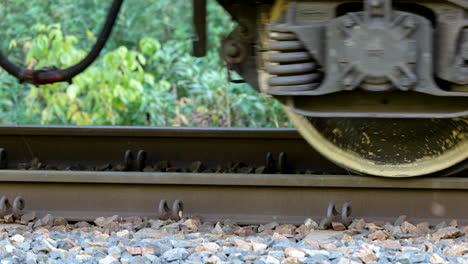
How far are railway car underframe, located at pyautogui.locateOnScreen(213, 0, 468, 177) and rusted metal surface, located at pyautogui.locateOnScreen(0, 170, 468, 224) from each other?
115mm

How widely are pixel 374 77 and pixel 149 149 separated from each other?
1.85 metres

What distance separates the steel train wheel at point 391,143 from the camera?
Answer: 3.62 metres

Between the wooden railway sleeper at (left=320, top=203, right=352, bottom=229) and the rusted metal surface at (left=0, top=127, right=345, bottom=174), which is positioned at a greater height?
the rusted metal surface at (left=0, top=127, right=345, bottom=174)

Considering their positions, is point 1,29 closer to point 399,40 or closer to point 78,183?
point 78,183

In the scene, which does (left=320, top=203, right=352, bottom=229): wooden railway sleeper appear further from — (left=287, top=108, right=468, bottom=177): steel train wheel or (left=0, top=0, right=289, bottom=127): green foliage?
(left=0, top=0, right=289, bottom=127): green foliage

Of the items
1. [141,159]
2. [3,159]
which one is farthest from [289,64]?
[3,159]

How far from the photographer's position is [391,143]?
148 inches

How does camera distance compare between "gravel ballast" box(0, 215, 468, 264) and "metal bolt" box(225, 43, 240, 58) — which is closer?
"gravel ballast" box(0, 215, 468, 264)

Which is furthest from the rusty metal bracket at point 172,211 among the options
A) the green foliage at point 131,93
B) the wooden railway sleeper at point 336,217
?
the green foliage at point 131,93

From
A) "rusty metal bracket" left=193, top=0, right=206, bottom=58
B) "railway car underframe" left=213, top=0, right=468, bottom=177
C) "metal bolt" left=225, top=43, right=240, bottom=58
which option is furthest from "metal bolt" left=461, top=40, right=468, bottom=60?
"rusty metal bracket" left=193, top=0, right=206, bottom=58

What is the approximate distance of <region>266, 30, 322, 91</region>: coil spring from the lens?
11.4 ft

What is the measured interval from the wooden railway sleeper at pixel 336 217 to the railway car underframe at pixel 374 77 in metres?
0.24

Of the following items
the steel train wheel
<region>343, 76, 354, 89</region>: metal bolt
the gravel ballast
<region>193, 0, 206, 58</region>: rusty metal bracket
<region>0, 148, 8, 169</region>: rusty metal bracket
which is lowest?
the gravel ballast

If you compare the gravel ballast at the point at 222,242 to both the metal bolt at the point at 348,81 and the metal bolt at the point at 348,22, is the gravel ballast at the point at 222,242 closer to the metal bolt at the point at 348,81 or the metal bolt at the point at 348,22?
the metal bolt at the point at 348,81
